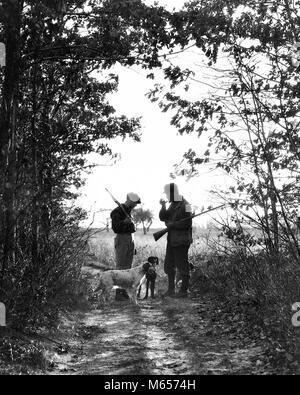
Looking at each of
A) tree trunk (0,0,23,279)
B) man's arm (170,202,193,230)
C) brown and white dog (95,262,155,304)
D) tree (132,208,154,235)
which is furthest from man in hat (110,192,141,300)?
tree (132,208,154,235)

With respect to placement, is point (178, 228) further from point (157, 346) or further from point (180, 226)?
point (157, 346)

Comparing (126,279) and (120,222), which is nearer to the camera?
(126,279)

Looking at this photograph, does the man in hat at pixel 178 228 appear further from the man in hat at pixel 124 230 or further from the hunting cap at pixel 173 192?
the man in hat at pixel 124 230

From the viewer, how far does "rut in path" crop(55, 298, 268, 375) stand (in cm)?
626

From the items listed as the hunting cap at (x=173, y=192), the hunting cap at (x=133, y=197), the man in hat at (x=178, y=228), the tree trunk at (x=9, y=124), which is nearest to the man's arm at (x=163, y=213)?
the man in hat at (x=178, y=228)

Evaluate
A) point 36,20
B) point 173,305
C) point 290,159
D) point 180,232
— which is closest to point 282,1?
point 290,159

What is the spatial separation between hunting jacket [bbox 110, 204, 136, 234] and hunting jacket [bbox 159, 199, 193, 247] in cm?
108

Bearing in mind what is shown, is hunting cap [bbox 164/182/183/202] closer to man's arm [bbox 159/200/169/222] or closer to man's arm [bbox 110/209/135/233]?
man's arm [bbox 159/200/169/222]

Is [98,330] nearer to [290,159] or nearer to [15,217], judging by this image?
[15,217]

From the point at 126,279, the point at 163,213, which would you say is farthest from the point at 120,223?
the point at 126,279

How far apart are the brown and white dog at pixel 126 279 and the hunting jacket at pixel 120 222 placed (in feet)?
3.45

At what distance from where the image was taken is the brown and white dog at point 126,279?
453 inches

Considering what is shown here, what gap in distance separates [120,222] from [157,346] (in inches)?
206

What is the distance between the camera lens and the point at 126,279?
37.9ft
